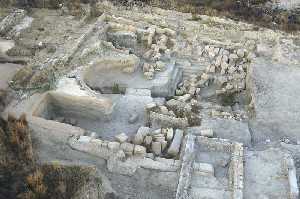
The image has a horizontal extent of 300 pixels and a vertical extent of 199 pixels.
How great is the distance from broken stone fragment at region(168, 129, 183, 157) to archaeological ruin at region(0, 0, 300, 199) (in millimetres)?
25

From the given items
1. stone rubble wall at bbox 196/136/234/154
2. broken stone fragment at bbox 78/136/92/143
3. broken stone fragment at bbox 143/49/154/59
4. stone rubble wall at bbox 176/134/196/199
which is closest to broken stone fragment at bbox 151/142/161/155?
stone rubble wall at bbox 176/134/196/199

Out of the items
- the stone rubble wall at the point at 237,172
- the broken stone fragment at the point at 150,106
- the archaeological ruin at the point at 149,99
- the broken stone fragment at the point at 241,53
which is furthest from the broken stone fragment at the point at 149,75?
the stone rubble wall at the point at 237,172

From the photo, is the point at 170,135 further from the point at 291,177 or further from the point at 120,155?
the point at 291,177

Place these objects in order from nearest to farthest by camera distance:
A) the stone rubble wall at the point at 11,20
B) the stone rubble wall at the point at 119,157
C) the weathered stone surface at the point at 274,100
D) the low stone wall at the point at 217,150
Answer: the low stone wall at the point at 217,150, the stone rubble wall at the point at 119,157, the weathered stone surface at the point at 274,100, the stone rubble wall at the point at 11,20

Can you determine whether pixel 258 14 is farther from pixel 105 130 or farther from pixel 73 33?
pixel 105 130

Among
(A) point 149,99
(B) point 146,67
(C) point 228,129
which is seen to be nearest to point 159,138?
(C) point 228,129

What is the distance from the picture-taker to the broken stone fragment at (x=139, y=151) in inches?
406

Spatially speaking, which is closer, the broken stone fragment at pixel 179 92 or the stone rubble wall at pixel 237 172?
the stone rubble wall at pixel 237 172

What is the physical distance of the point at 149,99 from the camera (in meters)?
13.1

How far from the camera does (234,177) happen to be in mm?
9711

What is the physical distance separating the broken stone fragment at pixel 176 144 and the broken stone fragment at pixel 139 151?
683 millimetres

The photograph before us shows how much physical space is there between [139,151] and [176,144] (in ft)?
3.27

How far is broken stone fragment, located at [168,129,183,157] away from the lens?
10.6m

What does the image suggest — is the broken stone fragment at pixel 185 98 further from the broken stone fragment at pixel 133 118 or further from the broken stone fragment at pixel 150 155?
the broken stone fragment at pixel 150 155
